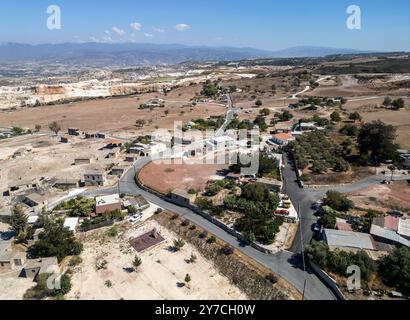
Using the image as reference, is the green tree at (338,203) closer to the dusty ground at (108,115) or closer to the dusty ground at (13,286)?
the dusty ground at (13,286)

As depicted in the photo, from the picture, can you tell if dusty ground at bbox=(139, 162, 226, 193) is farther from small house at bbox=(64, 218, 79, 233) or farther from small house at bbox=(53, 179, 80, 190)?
small house at bbox=(64, 218, 79, 233)

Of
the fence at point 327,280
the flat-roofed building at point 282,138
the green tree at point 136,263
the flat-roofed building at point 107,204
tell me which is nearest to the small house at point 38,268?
the green tree at point 136,263

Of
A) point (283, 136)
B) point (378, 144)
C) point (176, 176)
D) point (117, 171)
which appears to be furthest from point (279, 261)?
point (283, 136)

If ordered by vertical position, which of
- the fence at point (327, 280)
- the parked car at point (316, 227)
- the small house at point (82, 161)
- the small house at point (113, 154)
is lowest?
the fence at point (327, 280)

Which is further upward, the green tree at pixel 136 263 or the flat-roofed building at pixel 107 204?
the flat-roofed building at pixel 107 204

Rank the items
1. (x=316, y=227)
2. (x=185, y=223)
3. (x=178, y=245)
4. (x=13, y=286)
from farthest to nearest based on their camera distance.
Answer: (x=185, y=223), (x=316, y=227), (x=178, y=245), (x=13, y=286)

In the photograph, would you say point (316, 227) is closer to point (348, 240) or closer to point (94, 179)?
point (348, 240)

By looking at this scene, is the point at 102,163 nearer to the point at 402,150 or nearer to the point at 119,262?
the point at 119,262
